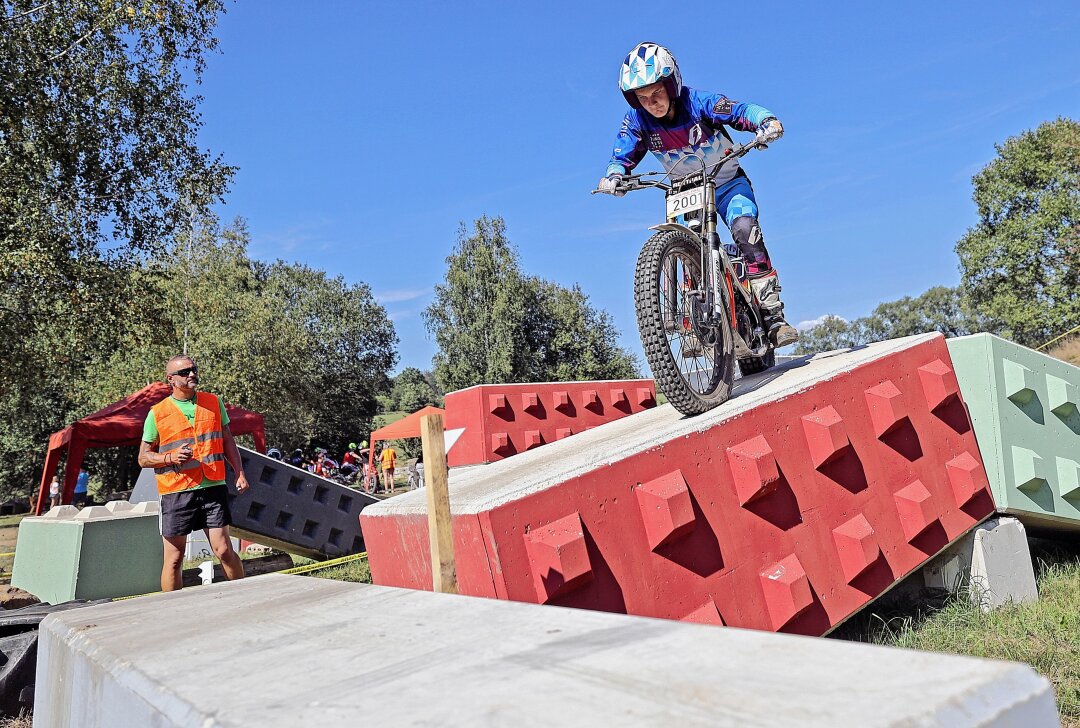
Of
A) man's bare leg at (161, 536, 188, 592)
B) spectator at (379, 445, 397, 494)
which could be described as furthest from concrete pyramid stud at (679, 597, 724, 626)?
spectator at (379, 445, 397, 494)

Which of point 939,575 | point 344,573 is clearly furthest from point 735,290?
point 344,573

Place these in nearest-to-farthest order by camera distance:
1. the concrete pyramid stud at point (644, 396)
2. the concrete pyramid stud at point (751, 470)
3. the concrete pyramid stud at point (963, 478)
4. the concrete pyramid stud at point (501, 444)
A: the concrete pyramid stud at point (751, 470) → the concrete pyramid stud at point (963, 478) → the concrete pyramid stud at point (501, 444) → the concrete pyramid stud at point (644, 396)

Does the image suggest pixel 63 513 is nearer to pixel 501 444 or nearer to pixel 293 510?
pixel 293 510

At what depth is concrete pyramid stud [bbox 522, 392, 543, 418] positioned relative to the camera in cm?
919

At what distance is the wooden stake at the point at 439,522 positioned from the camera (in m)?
2.69

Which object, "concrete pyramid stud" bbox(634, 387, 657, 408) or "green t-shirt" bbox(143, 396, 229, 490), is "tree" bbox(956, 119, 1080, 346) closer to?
"concrete pyramid stud" bbox(634, 387, 657, 408)

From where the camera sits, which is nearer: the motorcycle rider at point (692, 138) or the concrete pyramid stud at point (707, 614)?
the concrete pyramid stud at point (707, 614)

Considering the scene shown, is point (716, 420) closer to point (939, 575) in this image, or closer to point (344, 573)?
point (939, 575)

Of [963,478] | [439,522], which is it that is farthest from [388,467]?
[439,522]

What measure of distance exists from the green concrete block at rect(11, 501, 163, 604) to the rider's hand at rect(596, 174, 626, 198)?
5.83 m

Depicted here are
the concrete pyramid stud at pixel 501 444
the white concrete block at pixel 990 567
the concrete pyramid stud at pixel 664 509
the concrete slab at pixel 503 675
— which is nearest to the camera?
the concrete slab at pixel 503 675

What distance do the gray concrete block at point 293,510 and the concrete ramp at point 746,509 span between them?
456 centimetres

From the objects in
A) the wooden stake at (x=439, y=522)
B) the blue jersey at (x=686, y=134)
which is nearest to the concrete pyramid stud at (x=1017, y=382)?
the blue jersey at (x=686, y=134)

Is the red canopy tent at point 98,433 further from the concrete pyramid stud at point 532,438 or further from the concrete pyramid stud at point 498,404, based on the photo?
the concrete pyramid stud at point 532,438
